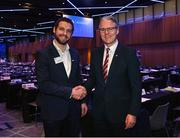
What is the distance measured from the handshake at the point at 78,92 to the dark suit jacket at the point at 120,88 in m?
0.13

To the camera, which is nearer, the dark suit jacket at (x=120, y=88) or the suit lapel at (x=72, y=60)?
the dark suit jacket at (x=120, y=88)

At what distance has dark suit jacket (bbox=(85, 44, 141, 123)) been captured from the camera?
229cm

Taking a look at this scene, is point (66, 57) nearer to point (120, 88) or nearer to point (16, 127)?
point (120, 88)

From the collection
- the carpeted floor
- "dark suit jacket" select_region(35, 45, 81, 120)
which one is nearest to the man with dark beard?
"dark suit jacket" select_region(35, 45, 81, 120)

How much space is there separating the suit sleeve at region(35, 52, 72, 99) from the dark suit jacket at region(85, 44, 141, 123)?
0.30 metres

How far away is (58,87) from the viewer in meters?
2.32

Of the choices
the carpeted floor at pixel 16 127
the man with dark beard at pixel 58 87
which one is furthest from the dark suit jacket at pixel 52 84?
the carpeted floor at pixel 16 127

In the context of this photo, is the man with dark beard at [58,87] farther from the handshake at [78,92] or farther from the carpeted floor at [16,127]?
the carpeted floor at [16,127]

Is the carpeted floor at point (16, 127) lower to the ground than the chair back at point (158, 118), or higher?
lower

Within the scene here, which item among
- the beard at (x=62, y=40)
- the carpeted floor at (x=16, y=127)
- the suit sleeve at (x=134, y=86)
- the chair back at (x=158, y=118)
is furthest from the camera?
the carpeted floor at (x=16, y=127)

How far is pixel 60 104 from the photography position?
2.40 metres

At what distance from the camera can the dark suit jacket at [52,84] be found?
234cm

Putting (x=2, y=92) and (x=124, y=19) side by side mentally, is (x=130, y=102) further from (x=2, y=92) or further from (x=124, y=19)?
(x=124, y=19)

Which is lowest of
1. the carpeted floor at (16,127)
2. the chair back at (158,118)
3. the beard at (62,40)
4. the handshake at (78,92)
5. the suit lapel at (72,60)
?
the carpeted floor at (16,127)
